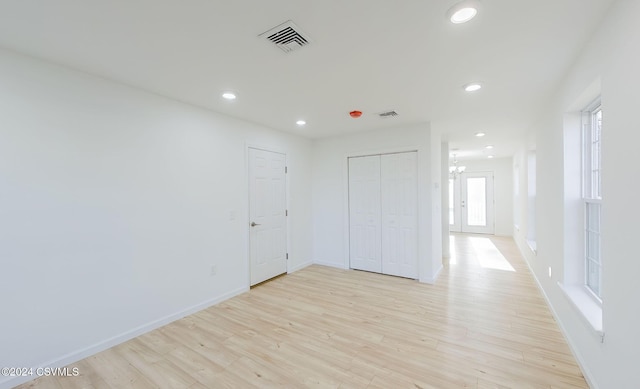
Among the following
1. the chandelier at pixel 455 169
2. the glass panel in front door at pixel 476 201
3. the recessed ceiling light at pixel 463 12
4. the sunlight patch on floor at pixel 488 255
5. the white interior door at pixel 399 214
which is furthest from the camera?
the glass panel in front door at pixel 476 201

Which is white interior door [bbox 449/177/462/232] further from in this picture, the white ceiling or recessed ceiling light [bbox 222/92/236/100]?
recessed ceiling light [bbox 222/92/236/100]

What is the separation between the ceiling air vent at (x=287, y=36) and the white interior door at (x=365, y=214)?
9.53 feet

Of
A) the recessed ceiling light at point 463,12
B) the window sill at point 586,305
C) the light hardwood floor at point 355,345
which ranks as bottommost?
the light hardwood floor at point 355,345

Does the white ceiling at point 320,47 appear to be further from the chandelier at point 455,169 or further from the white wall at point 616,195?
the chandelier at point 455,169

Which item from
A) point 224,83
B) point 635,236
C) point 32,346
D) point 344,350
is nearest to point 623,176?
point 635,236

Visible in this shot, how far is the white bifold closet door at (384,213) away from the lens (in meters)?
4.15

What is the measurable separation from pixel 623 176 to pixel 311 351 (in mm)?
2497

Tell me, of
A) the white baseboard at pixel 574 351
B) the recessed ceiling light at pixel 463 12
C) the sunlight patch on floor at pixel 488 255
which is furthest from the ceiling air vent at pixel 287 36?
the sunlight patch on floor at pixel 488 255

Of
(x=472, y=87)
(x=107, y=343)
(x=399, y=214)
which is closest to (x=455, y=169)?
(x=399, y=214)

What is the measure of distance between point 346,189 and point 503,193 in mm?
6171

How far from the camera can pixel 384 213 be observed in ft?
14.5

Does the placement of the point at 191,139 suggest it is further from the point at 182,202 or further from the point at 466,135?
the point at 466,135

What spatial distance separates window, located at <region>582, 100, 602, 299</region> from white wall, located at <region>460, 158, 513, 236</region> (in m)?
6.51

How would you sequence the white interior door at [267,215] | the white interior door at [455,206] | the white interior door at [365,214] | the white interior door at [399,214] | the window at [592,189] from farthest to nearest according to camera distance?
the white interior door at [455,206], the white interior door at [365,214], the white interior door at [399,214], the white interior door at [267,215], the window at [592,189]
